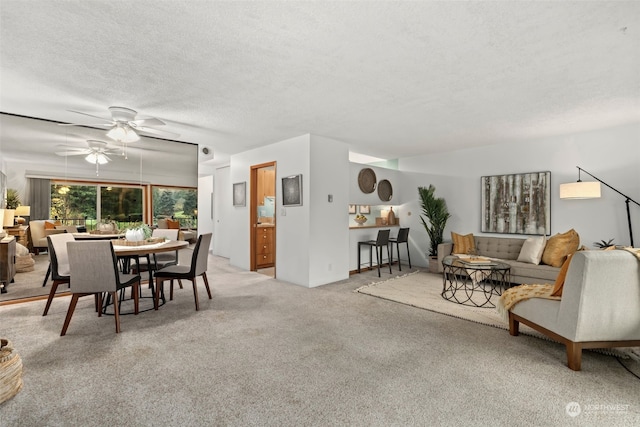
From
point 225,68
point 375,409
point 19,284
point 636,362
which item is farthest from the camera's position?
Result: point 19,284

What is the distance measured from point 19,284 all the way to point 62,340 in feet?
7.52

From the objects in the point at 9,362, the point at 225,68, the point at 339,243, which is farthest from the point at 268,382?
the point at 339,243

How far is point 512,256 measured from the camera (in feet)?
16.9

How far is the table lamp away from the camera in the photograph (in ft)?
13.4

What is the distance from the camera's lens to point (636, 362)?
240cm

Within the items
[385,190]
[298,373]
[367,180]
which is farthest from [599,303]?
[385,190]

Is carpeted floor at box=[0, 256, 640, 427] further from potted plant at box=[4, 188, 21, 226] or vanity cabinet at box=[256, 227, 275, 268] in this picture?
vanity cabinet at box=[256, 227, 275, 268]

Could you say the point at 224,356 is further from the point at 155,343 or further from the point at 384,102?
the point at 384,102

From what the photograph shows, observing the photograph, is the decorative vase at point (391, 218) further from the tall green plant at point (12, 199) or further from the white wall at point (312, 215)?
the tall green plant at point (12, 199)

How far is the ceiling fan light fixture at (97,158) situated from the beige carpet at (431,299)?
431 cm

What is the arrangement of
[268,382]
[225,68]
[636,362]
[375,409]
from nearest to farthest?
1. [375,409]
2. [268,382]
3. [636,362]
4. [225,68]

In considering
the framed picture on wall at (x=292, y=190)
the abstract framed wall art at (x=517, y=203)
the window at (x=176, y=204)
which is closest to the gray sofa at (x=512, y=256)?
the abstract framed wall art at (x=517, y=203)

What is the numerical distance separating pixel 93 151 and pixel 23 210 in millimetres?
1158

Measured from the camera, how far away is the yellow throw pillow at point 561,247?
440cm
